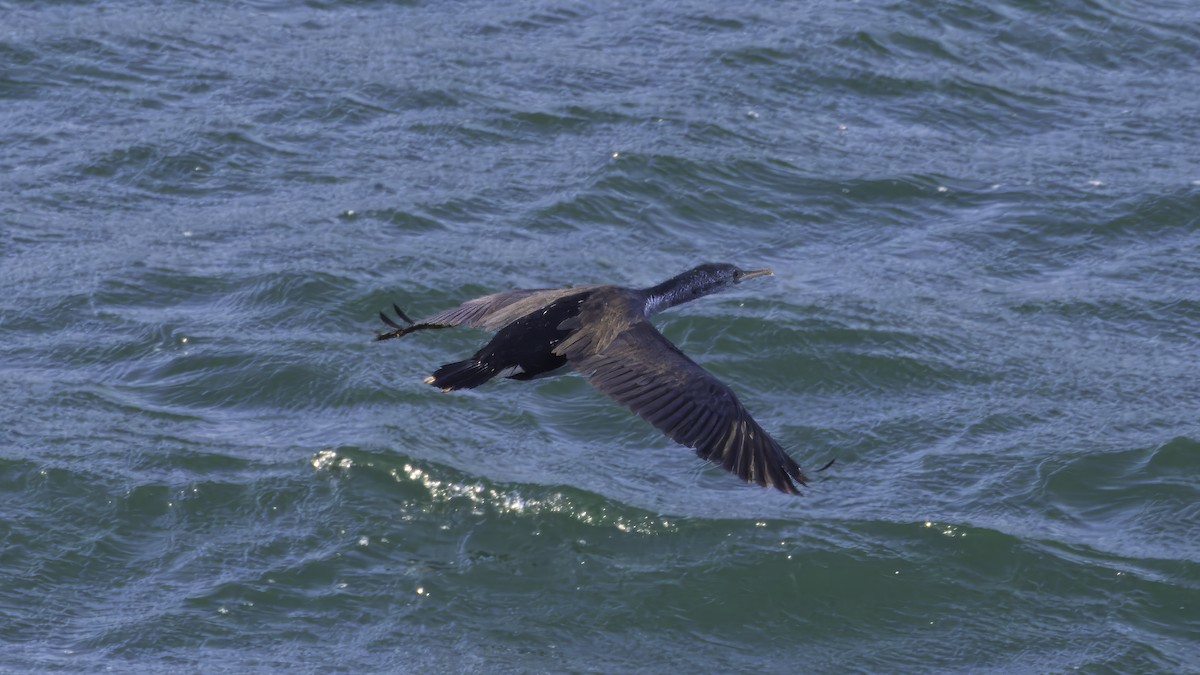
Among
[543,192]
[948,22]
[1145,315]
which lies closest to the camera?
[1145,315]

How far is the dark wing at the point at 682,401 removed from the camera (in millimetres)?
6988

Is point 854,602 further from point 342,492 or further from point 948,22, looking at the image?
point 948,22

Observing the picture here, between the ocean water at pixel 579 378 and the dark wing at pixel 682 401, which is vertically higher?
the dark wing at pixel 682 401

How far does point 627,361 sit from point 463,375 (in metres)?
0.77

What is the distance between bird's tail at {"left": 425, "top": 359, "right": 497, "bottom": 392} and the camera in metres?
7.78

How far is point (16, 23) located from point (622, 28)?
476cm

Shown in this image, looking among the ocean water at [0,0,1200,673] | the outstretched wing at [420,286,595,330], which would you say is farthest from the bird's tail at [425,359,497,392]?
the ocean water at [0,0,1200,673]

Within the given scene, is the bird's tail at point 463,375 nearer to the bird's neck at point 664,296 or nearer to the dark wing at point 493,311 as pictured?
the dark wing at point 493,311

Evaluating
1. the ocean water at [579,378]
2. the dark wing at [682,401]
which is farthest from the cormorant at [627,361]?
the ocean water at [579,378]

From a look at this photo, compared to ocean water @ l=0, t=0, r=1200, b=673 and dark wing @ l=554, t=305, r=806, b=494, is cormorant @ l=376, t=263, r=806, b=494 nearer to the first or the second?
dark wing @ l=554, t=305, r=806, b=494

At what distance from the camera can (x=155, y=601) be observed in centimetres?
842

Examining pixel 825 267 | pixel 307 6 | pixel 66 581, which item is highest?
pixel 307 6

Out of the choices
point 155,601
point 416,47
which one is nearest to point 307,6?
point 416,47

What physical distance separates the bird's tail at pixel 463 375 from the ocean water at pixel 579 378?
4.28 ft
